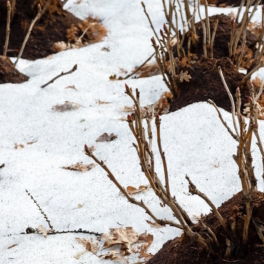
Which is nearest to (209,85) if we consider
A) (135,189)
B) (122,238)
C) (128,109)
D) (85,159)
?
(128,109)

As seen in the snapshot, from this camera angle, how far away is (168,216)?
2.56 m

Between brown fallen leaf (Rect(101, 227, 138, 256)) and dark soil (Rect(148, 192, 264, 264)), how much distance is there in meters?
0.41

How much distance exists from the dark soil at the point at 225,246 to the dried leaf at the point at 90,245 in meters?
0.52

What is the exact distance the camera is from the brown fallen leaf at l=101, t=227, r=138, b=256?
91.0 inches

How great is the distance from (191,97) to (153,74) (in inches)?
48.7

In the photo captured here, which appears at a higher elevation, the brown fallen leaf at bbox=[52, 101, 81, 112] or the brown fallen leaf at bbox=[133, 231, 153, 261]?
the brown fallen leaf at bbox=[133, 231, 153, 261]

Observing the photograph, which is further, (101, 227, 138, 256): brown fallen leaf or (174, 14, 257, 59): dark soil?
(174, 14, 257, 59): dark soil

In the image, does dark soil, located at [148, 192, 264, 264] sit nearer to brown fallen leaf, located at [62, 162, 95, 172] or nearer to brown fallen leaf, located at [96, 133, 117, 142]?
brown fallen leaf, located at [62, 162, 95, 172]

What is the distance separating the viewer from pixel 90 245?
235cm

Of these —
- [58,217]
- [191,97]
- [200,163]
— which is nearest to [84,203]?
[58,217]

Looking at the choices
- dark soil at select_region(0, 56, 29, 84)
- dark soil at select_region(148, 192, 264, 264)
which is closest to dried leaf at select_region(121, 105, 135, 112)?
dark soil at select_region(0, 56, 29, 84)

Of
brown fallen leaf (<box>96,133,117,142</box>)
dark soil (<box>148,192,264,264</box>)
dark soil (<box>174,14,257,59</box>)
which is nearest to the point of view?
dark soil (<box>148,192,264,264</box>)

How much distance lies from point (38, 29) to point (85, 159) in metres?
3.29

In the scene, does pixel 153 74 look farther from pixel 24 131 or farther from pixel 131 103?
pixel 24 131
